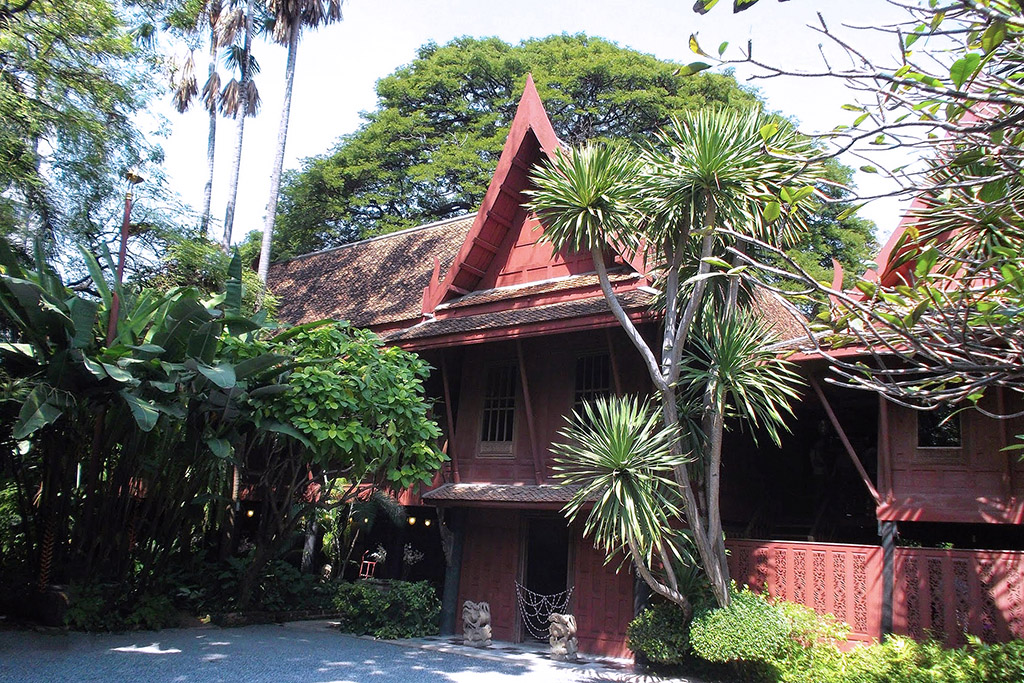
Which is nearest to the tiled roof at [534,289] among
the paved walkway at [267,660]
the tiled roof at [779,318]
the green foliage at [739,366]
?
A: the tiled roof at [779,318]

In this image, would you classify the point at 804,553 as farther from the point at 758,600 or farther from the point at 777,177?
the point at 777,177

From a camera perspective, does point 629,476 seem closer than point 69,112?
Yes

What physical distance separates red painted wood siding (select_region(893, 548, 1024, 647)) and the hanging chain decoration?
4905 millimetres

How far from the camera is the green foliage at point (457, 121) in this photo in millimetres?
25828

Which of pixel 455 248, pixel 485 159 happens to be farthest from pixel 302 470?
pixel 485 159

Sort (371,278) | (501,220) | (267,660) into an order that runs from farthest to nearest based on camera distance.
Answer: (371,278) → (501,220) → (267,660)

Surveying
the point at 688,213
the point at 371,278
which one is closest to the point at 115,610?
the point at 371,278

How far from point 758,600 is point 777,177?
4881mm

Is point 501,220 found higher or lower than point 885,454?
higher

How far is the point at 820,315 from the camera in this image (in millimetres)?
5477

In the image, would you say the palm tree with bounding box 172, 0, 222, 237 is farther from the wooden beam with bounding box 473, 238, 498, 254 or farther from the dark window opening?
the dark window opening

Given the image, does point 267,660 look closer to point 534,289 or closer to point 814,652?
point 814,652

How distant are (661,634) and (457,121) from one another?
69.6 ft

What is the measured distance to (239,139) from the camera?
22.4 meters
